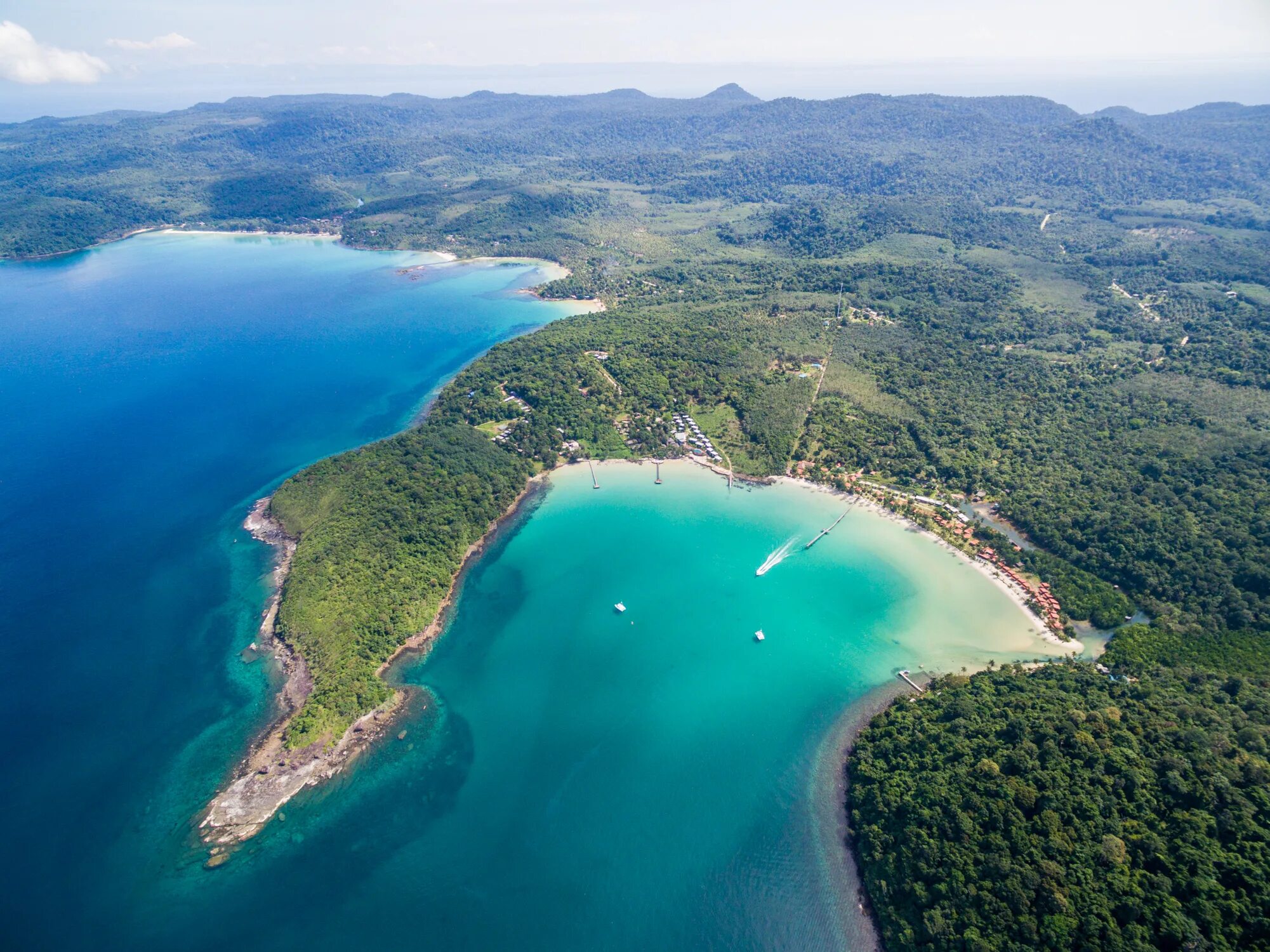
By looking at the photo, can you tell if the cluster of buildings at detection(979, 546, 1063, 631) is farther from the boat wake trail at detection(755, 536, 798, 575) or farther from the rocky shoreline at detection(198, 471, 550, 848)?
the rocky shoreline at detection(198, 471, 550, 848)

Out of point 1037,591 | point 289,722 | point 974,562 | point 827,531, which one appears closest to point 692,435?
point 827,531

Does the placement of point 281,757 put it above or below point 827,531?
below

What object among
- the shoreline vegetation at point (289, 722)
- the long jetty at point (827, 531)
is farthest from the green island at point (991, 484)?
the long jetty at point (827, 531)

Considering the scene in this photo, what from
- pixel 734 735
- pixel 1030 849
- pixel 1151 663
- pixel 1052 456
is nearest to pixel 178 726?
pixel 734 735

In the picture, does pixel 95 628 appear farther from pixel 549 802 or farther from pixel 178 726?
pixel 549 802

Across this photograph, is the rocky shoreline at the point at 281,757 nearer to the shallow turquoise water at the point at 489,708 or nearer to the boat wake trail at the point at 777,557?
the shallow turquoise water at the point at 489,708

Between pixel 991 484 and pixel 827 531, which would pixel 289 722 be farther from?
pixel 991 484

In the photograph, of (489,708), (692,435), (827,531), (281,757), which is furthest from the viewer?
(692,435)
